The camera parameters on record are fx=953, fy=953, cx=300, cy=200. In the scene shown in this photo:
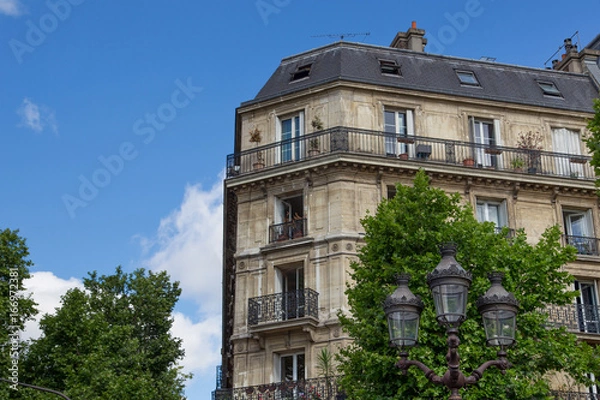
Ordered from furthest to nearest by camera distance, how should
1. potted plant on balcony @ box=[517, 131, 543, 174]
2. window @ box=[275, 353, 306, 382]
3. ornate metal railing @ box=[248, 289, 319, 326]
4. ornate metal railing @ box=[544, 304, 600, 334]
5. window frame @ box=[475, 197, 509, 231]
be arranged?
potted plant on balcony @ box=[517, 131, 543, 174] < window frame @ box=[475, 197, 509, 231] < ornate metal railing @ box=[544, 304, 600, 334] < window @ box=[275, 353, 306, 382] < ornate metal railing @ box=[248, 289, 319, 326]

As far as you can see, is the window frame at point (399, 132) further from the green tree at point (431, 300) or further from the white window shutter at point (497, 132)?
the green tree at point (431, 300)

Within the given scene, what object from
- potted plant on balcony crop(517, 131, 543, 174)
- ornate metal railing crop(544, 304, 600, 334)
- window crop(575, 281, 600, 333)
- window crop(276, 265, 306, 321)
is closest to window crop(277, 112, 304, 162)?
window crop(276, 265, 306, 321)

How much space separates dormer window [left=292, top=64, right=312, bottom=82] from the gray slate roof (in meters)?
0.19

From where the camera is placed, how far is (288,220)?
2636cm

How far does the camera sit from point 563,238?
26.7m

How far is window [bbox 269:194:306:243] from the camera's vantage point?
84.7 ft

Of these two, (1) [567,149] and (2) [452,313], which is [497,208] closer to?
(1) [567,149]

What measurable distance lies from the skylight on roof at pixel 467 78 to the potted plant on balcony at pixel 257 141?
21.0ft

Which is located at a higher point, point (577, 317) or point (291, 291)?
point (291, 291)

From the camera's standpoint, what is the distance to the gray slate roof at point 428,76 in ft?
91.4

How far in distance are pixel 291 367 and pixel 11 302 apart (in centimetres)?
821

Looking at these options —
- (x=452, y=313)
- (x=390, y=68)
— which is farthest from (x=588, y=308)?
(x=452, y=313)

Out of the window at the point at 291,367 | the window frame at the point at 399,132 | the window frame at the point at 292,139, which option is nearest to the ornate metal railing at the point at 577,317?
the window frame at the point at 399,132

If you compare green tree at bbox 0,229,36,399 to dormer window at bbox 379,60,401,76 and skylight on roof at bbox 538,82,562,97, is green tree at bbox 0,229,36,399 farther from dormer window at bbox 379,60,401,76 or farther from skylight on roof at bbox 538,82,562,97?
skylight on roof at bbox 538,82,562,97
